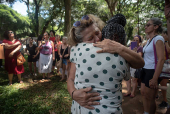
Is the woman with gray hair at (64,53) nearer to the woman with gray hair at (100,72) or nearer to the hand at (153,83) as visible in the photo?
the hand at (153,83)

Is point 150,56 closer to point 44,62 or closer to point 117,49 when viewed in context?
point 117,49

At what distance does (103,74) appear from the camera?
923 millimetres

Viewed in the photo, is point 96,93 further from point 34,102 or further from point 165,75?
point 34,102

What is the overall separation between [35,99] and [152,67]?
133 inches

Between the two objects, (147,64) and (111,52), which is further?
(147,64)

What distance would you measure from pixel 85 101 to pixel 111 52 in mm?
526

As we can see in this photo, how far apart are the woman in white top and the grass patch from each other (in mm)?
1922

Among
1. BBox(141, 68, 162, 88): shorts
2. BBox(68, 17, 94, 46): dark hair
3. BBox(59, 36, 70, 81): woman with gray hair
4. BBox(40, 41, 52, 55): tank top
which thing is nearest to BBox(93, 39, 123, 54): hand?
BBox(68, 17, 94, 46): dark hair

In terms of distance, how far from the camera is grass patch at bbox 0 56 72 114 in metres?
2.86

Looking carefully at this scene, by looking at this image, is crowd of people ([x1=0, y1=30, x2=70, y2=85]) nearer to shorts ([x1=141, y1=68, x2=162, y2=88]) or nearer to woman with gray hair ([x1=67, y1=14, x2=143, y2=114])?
shorts ([x1=141, y1=68, x2=162, y2=88])

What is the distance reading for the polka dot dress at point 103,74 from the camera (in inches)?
36.0

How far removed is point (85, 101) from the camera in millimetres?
1028

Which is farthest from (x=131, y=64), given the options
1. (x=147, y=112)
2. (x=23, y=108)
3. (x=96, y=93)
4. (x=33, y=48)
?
(x=33, y=48)

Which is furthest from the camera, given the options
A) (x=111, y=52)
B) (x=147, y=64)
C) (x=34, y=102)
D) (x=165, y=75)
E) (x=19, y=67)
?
(x=19, y=67)
